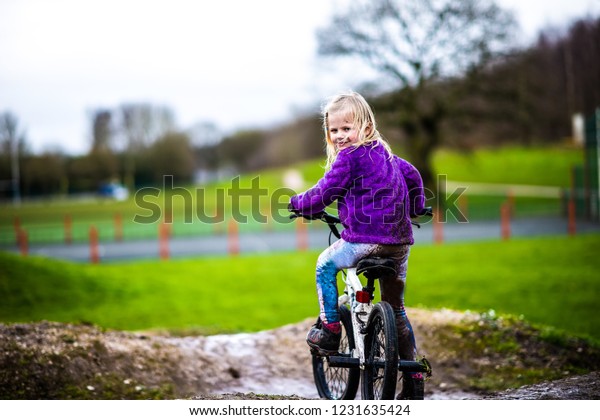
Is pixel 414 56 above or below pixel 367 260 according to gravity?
above

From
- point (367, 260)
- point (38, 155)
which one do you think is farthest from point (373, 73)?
point (367, 260)

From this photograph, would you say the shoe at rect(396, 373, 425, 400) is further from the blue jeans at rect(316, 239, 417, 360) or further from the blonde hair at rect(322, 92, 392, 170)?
the blonde hair at rect(322, 92, 392, 170)

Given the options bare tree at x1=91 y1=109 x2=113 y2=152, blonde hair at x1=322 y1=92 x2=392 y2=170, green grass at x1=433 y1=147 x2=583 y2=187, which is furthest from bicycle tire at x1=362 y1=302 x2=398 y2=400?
green grass at x1=433 y1=147 x2=583 y2=187

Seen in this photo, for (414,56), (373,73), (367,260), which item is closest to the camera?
(367,260)

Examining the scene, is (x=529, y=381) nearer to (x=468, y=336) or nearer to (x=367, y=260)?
(x=468, y=336)

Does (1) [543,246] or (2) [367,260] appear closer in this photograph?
(2) [367,260]

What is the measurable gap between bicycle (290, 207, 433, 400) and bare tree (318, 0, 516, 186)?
16.6m

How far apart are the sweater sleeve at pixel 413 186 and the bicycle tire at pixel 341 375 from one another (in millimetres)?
755

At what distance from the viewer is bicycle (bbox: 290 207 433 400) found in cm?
339

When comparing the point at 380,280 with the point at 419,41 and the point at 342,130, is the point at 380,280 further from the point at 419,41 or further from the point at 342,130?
the point at 419,41

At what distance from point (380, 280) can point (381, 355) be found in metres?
A: 0.43

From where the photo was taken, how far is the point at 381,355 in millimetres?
3598

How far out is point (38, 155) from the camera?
35.2 ft
